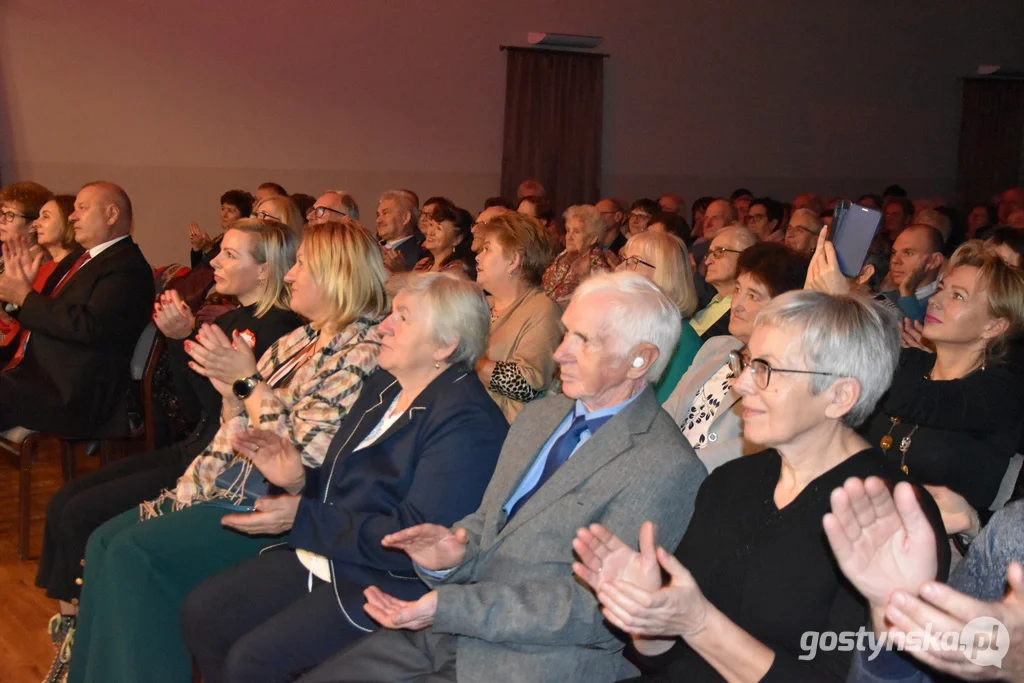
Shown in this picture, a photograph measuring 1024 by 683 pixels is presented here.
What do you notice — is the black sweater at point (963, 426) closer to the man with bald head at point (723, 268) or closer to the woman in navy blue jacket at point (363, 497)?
the woman in navy blue jacket at point (363, 497)

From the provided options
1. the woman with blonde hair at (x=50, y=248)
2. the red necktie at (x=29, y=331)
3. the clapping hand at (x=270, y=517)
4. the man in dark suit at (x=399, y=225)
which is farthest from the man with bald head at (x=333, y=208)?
the clapping hand at (x=270, y=517)

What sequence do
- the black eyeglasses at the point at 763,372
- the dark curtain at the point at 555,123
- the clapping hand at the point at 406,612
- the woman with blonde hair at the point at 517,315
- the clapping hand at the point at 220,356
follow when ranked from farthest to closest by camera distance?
the dark curtain at the point at 555,123 → the woman with blonde hair at the point at 517,315 → the clapping hand at the point at 220,356 → the clapping hand at the point at 406,612 → the black eyeglasses at the point at 763,372

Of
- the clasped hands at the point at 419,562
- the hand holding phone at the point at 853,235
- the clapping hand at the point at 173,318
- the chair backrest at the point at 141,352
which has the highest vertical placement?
the hand holding phone at the point at 853,235

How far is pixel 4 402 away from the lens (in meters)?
4.12

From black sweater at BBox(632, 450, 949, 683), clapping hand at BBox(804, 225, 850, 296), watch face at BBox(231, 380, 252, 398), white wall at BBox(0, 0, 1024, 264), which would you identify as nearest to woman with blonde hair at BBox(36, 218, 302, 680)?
watch face at BBox(231, 380, 252, 398)

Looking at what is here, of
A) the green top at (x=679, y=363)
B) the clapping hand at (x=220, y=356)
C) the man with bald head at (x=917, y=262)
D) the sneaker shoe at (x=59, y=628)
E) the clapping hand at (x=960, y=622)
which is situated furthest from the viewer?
the man with bald head at (x=917, y=262)

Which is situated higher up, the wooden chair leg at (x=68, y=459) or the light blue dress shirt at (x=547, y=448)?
the light blue dress shirt at (x=547, y=448)

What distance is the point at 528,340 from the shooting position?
382 centimetres

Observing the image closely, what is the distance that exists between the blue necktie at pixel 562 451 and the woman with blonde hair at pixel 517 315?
4.54 feet

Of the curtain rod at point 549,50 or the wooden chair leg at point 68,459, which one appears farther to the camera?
the curtain rod at point 549,50

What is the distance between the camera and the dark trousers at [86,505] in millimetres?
3213

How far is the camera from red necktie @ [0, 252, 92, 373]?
4.41 meters

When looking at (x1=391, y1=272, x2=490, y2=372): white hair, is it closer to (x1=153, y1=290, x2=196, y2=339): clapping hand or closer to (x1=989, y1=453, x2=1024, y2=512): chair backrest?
(x1=153, y1=290, x2=196, y2=339): clapping hand

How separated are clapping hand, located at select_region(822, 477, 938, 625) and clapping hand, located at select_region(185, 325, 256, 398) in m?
1.93
